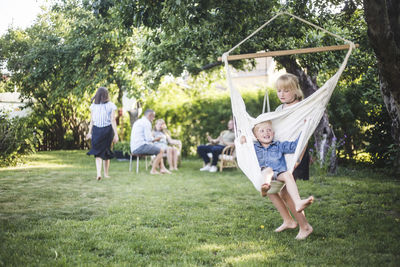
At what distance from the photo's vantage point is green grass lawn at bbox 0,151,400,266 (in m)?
2.35

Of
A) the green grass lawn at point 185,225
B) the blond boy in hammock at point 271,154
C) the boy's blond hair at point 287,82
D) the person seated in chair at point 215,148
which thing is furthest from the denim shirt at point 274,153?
the person seated in chair at point 215,148

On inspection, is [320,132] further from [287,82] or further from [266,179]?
[266,179]

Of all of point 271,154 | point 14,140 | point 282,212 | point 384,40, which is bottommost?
point 282,212

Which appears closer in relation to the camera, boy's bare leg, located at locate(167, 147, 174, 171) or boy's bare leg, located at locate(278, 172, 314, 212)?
boy's bare leg, located at locate(278, 172, 314, 212)

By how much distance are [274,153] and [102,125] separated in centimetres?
376

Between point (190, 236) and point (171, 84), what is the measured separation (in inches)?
347

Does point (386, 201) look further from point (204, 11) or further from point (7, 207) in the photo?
point (7, 207)

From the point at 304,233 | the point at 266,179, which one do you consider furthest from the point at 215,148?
the point at 266,179

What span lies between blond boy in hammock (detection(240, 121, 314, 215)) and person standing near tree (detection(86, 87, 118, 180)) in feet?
11.2

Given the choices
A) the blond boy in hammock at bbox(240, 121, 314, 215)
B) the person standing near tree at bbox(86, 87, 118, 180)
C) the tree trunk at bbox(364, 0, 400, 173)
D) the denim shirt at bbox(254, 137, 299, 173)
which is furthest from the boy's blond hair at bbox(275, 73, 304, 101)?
the person standing near tree at bbox(86, 87, 118, 180)

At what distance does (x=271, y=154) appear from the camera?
9.60ft

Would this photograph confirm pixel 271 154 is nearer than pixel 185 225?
Yes

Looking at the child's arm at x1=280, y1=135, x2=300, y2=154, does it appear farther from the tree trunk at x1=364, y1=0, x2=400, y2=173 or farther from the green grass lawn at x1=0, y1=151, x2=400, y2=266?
the tree trunk at x1=364, y1=0, x2=400, y2=173

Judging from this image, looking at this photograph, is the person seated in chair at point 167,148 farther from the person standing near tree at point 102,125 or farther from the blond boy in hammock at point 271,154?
the blond boy in hammock at point 271,154
